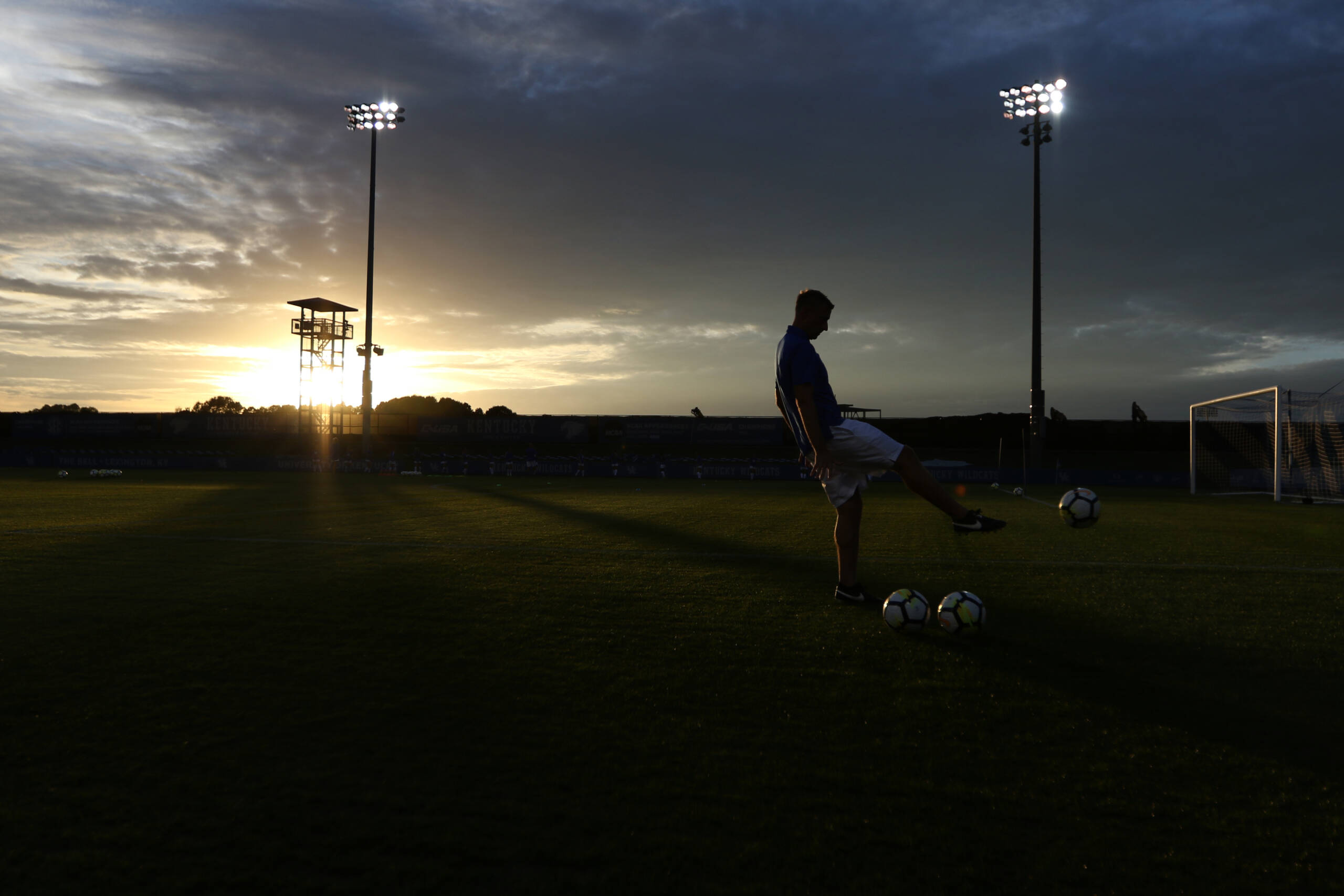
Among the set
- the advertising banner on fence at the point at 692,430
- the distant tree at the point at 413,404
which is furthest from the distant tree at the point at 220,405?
the advertising banner on fence at the point at 692,430

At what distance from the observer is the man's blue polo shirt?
460cm

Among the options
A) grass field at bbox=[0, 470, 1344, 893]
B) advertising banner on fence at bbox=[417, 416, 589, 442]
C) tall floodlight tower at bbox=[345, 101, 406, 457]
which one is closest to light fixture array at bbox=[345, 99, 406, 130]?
tall floodlight tower at bbox=[345, 101, 406, 457]

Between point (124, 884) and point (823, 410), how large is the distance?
3858mm

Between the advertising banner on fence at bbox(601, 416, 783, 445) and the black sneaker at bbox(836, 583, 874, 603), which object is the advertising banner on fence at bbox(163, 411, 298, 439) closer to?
the advertising banner on fence at bbox(601, 416, 783, 445)

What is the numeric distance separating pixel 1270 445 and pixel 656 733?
2735cm

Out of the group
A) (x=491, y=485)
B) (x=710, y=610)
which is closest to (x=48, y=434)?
(x=491, y=485)

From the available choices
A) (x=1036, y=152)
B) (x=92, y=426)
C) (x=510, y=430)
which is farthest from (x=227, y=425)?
(x=1036, y=152)

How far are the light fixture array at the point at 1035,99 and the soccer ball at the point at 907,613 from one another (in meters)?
30.3

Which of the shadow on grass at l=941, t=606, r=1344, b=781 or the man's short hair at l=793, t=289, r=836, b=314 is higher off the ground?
the man's short hair at l=793, t=289, r=836, b=314

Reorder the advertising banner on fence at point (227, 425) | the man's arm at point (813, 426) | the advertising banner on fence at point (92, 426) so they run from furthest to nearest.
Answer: the advertising banner on fence at point (92, 426), the advertising banner on fence at point (227, 425), the man's arm at point (813, 426)

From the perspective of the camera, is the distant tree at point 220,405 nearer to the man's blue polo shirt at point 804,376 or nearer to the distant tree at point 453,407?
the distant tree at point 453,407

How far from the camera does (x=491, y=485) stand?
855 inches

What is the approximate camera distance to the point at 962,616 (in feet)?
13.2

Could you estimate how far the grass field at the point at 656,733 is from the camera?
1.83 meters
